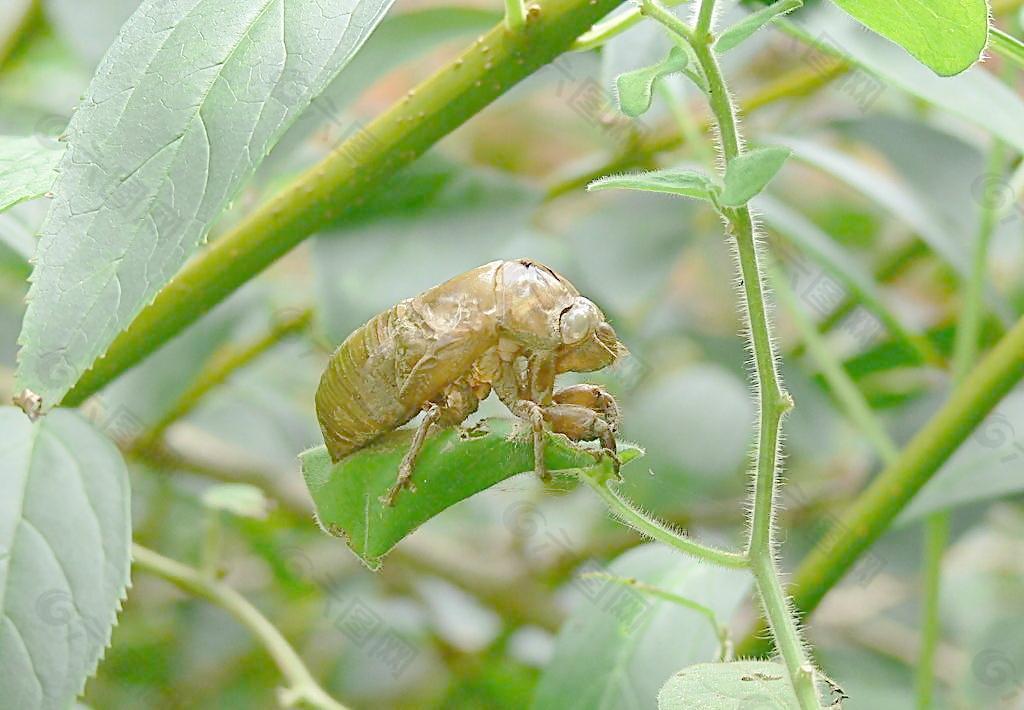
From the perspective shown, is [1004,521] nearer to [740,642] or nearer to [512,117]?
[740,642]

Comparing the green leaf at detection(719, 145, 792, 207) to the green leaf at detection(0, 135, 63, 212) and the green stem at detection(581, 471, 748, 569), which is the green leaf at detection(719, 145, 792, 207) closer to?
the green stem at detection(581, 471, 748, 569)

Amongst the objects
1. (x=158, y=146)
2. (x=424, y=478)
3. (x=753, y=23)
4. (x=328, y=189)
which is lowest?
(x=424, y=478)

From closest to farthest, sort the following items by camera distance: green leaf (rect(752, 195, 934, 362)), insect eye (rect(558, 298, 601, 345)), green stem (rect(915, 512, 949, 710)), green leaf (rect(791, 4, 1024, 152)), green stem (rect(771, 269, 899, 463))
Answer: insect eye (rect(558, 298, 601, 345))
green leaf (rect(791, 4, 1024, 152))
green stem (rect(915, 512, 949, 710))
green stem (rect(771, 269, 899, 463))
green leaf (rect(752, 195, 934, 362))

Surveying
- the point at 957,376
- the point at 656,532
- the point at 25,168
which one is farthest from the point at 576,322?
the point at 957,376

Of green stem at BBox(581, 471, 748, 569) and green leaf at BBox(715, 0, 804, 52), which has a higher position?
green leaf at BBox(715, 0, 804, 52)

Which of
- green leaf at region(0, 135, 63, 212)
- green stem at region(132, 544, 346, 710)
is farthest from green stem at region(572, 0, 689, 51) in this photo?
green stem at region(132, 544, 346, 710)

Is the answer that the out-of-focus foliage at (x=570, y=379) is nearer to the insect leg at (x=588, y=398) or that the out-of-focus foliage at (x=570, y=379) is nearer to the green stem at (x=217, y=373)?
the green stem at (x=217, y=373)

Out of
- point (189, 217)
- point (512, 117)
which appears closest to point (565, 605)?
point (189, 217)

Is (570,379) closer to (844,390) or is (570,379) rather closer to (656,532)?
(844,390)
